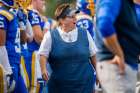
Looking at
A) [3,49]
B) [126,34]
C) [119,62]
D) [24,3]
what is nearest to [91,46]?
[3,49]

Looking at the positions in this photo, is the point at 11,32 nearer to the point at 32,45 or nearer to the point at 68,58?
the point at 68,58

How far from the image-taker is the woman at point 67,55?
317 inches

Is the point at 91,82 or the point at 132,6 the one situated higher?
the point at 132,6

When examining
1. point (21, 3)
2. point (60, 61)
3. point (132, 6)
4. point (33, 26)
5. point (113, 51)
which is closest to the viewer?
point (113, 51)

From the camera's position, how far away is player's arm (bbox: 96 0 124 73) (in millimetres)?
5230

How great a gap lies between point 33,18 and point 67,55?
1580 millimetres

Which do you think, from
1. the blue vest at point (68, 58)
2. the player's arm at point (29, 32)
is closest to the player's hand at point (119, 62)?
the blue vest at point (68, 58)

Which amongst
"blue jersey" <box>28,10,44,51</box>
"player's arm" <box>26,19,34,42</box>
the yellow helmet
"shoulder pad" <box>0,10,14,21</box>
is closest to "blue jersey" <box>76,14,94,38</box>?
"blue jersey" <box>28,10,44,51</box>

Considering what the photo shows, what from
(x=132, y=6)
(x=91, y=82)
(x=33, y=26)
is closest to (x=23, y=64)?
(x=33, y=26)

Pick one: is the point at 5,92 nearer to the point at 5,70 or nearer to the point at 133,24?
the point at 5,70

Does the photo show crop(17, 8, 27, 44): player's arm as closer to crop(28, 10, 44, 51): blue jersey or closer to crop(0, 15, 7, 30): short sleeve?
crop(28, 10, 44, 51): blue jersey

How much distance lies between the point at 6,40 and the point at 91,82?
1.26 metres

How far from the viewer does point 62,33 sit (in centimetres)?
816

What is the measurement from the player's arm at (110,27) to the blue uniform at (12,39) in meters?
2.82
